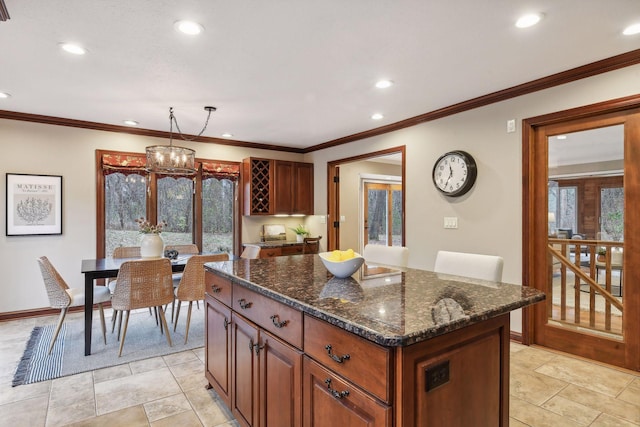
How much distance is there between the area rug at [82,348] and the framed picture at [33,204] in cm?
120

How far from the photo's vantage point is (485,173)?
11.8ft

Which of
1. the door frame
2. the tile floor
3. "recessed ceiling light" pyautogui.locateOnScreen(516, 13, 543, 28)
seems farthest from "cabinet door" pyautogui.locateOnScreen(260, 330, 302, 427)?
the door frame

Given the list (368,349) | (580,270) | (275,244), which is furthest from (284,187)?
(368,349)

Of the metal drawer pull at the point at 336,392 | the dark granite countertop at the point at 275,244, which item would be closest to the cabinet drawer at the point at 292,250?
the dark granite countertop at the point at 275,244

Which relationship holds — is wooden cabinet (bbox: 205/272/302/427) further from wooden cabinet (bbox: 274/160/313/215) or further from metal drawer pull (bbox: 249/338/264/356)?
wooden cabinet (bbox: 274/160/313/215)

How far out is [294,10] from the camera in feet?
6.81

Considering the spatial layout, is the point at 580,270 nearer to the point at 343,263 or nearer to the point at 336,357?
the point at 343,263

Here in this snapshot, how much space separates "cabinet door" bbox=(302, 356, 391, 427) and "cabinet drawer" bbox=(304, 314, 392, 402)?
27 mm

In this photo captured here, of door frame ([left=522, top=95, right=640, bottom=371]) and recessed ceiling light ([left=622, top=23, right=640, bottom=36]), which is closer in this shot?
recessed ceiling light ([left=622, top=23, right=640, bottom=36])

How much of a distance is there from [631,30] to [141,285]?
411 centimetres

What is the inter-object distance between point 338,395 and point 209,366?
151cm

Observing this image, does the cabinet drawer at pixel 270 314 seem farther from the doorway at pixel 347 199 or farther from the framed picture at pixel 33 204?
the doorway at pixel 347 199

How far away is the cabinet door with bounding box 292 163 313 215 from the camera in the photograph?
237 inches

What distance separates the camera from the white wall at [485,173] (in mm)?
2992
